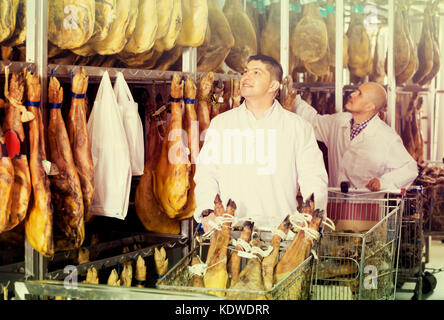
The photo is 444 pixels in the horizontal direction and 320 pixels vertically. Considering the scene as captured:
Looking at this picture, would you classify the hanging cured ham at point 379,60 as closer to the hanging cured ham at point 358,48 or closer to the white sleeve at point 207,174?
the hanging cured ham at point 358,48

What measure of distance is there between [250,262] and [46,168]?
94cm

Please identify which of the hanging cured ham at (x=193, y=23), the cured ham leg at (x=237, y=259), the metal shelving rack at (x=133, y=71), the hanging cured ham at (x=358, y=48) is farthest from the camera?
the hanging cured ham at (x=193, y=23)

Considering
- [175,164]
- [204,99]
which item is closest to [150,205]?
[175,164]

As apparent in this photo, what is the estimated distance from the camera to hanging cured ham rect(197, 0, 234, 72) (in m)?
3.23

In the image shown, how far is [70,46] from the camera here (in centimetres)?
298

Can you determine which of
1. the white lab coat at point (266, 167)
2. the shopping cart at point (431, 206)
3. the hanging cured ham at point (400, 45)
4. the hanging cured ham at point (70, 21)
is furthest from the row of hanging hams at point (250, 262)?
the hanging cured ham at point (70, 21)

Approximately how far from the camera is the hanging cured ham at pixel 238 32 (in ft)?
10.2

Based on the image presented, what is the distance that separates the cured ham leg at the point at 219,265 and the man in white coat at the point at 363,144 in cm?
76

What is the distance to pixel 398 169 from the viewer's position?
297 cm

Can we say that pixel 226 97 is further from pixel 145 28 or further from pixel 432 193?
pixel 432 193

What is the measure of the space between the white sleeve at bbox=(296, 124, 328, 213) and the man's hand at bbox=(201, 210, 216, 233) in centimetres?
40

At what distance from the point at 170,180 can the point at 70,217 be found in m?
0.55

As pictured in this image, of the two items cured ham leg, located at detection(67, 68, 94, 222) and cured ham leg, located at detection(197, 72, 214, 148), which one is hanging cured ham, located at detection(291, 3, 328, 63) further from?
cured ham leg, located at detection(67, 68, 94, 222)

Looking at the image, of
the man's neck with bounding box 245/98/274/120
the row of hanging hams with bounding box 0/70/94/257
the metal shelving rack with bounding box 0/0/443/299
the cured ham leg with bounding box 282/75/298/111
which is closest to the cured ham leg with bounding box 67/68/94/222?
the row of hanging hams with bounding box 0/70/94/257
